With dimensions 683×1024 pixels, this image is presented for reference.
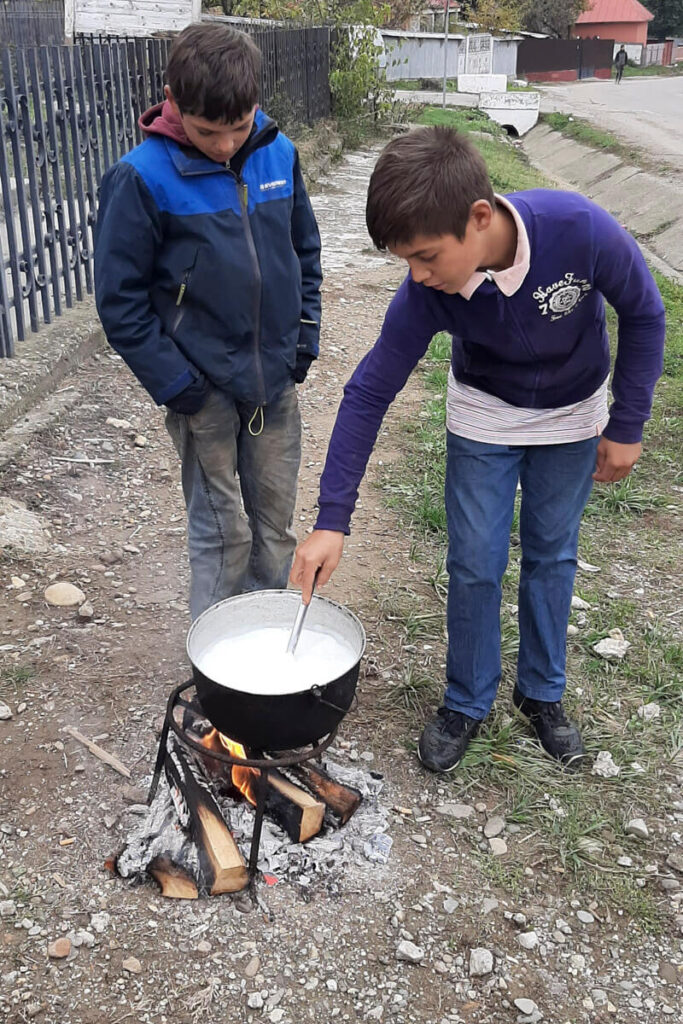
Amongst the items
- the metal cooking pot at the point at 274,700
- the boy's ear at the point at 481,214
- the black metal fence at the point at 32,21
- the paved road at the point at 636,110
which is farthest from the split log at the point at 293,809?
the black metal fence at the point at 32,21

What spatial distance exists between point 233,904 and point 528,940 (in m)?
0.73

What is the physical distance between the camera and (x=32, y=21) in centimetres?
2242

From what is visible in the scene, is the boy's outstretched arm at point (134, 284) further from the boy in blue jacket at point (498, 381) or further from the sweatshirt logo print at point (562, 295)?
the sweatshirt logo print at point (562, 295)

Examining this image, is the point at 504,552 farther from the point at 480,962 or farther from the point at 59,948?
the point at 59,948

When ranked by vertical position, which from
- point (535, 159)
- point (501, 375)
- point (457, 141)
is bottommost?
point (535, 159)

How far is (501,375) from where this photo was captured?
2.41 m

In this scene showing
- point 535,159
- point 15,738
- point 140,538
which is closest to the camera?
point 15,738

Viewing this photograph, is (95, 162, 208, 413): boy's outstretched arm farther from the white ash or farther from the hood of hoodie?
the white ash

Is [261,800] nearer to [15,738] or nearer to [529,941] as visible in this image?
[529,941]

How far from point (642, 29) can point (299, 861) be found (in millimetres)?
68986

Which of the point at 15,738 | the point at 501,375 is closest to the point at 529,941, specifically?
the point at 501,375

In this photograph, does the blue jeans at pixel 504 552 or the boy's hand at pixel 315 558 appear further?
the blue jeans at pixel 504 552

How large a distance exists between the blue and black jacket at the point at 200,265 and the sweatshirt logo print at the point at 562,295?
0.80 meters

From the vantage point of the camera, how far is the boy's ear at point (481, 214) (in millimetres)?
2020
